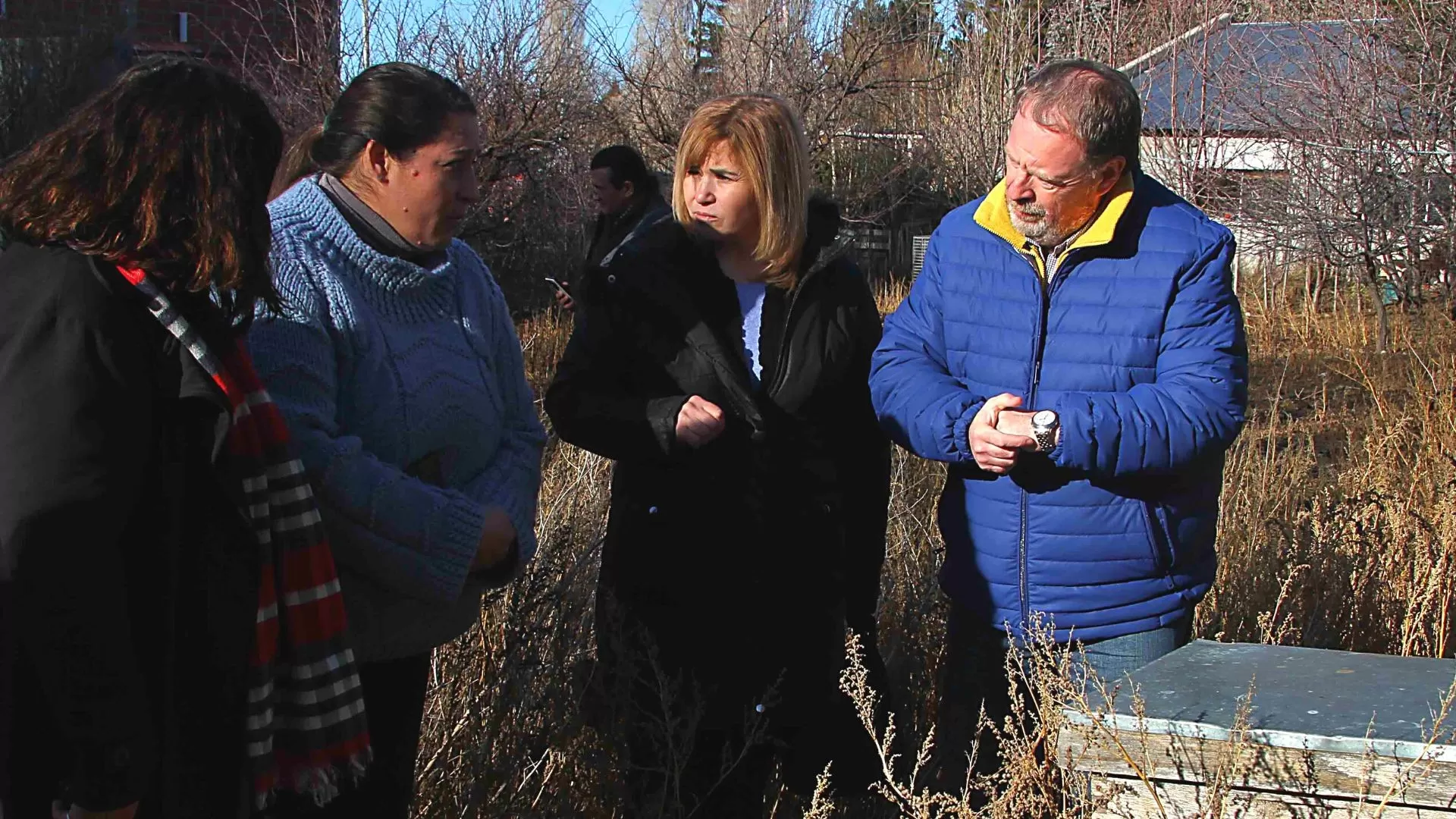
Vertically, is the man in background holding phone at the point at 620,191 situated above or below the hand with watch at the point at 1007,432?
above

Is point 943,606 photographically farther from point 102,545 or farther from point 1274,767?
point 102,545

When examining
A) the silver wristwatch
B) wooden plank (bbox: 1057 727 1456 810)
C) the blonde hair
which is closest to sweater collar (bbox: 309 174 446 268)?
the blonde hair

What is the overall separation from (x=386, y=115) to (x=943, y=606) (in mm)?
2230

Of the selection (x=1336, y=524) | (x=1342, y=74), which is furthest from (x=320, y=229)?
(x=1342, y=74)

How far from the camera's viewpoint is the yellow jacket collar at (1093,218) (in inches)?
102

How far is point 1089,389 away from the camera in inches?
102

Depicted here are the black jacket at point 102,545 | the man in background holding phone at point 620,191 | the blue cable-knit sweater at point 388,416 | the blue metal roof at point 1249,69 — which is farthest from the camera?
the blue metal roof at point 1249,69

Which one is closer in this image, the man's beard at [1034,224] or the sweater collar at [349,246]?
the sweater collar at [349,246]

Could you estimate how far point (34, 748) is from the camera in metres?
1.68

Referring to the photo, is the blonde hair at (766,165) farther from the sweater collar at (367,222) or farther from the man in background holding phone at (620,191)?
the man in background holding phone at (620,191)

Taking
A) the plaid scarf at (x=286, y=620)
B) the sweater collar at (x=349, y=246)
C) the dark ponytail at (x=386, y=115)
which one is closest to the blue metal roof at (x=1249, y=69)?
the dark ponytail at (x=386, y=115)

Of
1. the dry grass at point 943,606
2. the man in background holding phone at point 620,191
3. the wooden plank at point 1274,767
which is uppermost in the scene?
the man in background holding phone at point 620,191

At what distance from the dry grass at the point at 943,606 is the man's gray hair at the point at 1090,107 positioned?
0.95 meters

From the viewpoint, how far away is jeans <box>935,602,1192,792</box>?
2629 mm
